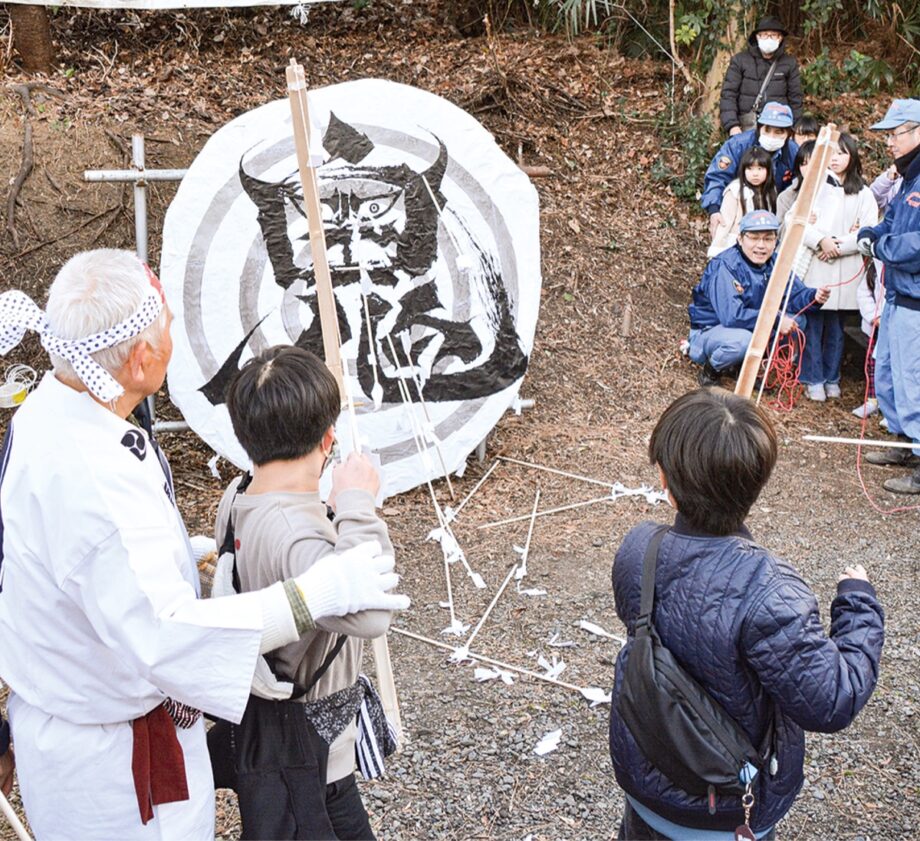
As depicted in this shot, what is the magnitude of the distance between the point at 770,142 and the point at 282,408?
5.43 metres

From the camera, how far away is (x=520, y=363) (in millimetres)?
5090

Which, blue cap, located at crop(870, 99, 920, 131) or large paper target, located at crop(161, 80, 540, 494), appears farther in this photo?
blue cap, located at crop(870, 99, 920, 131)

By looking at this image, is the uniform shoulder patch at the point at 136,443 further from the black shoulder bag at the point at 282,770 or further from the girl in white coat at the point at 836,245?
the girl in white coat at the point at 836,245

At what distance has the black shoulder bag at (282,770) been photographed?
1.94 meters

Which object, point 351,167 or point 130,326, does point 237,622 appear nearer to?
point 130,326

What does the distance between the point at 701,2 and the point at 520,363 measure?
5.02 meters

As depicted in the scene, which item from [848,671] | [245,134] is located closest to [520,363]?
[245,134]

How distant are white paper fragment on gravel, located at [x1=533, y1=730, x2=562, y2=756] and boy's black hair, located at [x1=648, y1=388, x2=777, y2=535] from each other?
5.38 ft

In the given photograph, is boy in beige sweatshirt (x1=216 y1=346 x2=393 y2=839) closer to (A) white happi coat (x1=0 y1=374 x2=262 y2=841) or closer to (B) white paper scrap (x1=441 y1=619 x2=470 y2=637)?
(A) white happi coat (x1=0 y1=374 x2=262 y2=841)

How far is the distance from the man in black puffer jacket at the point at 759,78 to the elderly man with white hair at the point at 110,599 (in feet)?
21.0

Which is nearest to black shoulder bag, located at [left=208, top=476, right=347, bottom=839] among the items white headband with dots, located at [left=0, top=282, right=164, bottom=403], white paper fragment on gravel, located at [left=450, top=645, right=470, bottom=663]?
white headband with dots, located at [left=0, top=282, right=164, bottom=403]

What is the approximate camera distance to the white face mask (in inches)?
256

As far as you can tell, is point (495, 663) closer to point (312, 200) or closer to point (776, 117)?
point (312, 200)

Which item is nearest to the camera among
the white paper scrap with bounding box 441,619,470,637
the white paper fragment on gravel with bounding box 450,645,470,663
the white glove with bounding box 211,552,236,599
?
the white glove with bounding box 211,552,236,599
